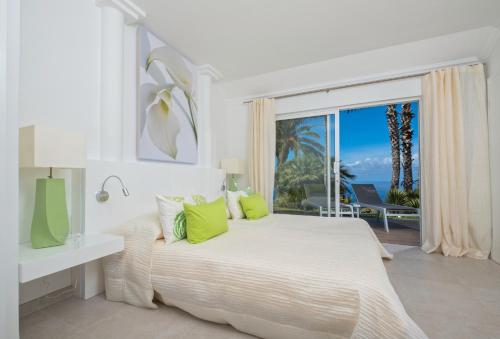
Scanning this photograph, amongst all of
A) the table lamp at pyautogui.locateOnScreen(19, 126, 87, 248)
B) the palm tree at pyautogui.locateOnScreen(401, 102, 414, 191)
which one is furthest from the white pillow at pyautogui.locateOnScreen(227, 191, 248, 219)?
the palm tree at pyautogui.locateOnScreen(401, 102, 414, 191)

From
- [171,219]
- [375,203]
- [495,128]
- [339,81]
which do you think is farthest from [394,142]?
[171,219]

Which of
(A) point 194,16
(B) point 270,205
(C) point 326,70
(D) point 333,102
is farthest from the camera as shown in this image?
(B) point 270,205

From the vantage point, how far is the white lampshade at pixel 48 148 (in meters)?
1.41

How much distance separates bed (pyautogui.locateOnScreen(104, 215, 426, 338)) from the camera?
1.19 m

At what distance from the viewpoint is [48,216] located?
5.03 feet

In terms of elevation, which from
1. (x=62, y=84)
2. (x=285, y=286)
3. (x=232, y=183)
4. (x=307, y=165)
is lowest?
(x=285, y=286)

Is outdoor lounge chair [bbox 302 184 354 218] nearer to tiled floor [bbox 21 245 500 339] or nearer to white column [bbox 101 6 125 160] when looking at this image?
tiled floor [bbox 21 245 500 339]

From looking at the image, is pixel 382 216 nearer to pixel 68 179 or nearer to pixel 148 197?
pixel 148 197

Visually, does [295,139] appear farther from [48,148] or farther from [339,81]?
[48,148]

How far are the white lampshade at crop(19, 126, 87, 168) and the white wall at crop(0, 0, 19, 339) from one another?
22 cm

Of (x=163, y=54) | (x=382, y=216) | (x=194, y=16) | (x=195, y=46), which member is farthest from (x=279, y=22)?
(x=382, y=216)

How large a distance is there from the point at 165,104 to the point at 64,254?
6.16 ft

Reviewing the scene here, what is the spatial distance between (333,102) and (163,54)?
2.58 m

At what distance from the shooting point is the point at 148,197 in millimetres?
2449
